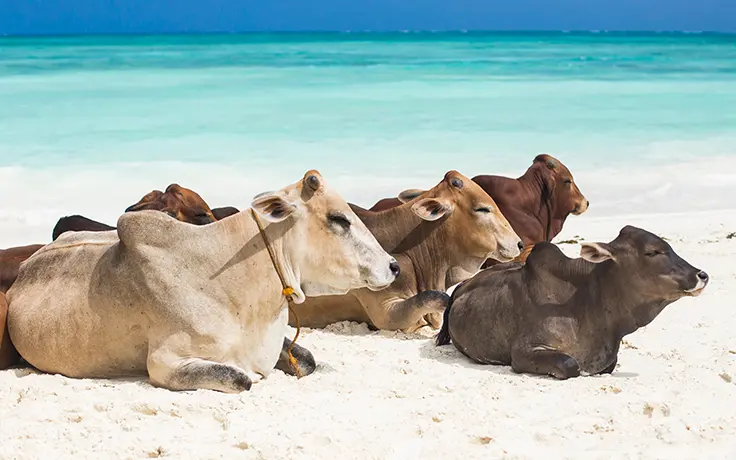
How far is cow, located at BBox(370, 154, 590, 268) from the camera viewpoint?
1034cm

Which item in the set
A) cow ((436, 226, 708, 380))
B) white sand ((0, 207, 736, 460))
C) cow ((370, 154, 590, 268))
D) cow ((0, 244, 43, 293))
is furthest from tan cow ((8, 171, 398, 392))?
cow ((370, 154, 590, 268))

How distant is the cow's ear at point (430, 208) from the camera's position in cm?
863

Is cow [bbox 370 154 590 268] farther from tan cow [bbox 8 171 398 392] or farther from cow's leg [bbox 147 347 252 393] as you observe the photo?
cow's leg [bbox 147 347 252 393]

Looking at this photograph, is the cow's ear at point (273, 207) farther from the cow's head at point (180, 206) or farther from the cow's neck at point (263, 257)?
the cow's head at point (180, 206)

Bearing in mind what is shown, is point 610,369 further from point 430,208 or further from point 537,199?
point 537,199

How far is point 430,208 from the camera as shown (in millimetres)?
8719

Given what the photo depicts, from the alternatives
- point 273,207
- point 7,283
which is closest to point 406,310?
point 273,207

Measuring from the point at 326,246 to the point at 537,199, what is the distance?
448 cm

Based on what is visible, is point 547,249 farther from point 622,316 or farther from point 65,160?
point 65,160

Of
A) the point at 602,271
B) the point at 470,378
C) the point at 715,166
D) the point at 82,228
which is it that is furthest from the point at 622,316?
the point at 715,166

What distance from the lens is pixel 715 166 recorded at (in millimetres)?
19406

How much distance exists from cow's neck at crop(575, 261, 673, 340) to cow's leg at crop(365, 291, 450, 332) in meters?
1.22

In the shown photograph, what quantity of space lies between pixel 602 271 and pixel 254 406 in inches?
90.8

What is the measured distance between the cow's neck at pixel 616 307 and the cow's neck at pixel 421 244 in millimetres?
2037
